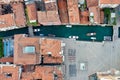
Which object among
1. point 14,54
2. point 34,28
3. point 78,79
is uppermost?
point 34,28

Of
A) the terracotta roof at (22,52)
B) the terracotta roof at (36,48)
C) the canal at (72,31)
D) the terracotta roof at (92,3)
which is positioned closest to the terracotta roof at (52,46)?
the terracotta roof at (36,48)

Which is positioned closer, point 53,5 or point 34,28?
point 53,5

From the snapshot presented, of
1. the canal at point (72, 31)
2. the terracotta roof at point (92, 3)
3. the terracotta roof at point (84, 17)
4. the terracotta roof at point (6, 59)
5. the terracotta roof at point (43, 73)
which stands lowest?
the terracotta roof at point (43, 73)

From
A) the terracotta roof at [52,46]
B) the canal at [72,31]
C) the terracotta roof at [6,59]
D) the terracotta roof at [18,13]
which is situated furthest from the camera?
the canal at [72,31]

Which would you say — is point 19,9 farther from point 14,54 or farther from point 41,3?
point 14,54

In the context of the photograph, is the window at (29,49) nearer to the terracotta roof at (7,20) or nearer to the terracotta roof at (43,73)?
the terracotta roof at (43,73)

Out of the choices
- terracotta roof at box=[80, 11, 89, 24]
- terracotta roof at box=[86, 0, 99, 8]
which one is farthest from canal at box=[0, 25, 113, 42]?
terracotta roof at box=[86, 0, 99, 8]

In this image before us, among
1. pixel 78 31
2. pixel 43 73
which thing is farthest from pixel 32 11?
pixel 43 73

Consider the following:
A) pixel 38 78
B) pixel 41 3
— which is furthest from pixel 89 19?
pixel 38 78
